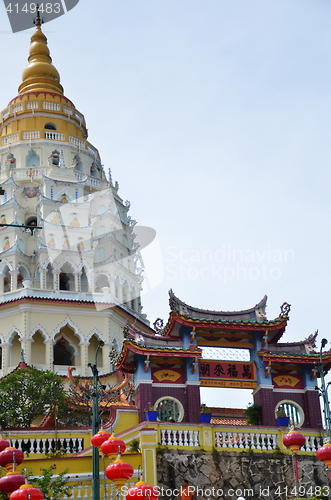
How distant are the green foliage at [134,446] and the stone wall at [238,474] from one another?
81 centimetres

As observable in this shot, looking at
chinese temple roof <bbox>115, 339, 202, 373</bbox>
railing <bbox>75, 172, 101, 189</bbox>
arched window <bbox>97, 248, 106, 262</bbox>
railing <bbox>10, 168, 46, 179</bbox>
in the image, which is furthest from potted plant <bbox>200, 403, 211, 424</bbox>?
railing <bbox>10, 168, 46, 179</bbox>

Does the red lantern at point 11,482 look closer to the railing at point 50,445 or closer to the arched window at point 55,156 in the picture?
the railing at point 50,445

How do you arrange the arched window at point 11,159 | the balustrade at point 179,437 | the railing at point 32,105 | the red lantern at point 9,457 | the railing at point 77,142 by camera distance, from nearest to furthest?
1. the red lantern at point 9,457
2. the balustrade at point 179,437
3. the arched window at point 11,159
4. the railing at point 77,142
5. the railing at point 32,105

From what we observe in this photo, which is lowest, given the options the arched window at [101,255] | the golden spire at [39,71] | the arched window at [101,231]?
the arched window at [101,255]

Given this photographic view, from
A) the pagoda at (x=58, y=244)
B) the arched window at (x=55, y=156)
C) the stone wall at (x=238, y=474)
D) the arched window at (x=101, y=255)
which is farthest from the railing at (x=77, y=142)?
the stone wall at (x=238, y=474)

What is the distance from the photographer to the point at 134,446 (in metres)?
28.0

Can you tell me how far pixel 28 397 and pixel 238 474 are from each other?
11.8 meters

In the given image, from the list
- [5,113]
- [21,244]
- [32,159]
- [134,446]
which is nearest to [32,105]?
[5,113]

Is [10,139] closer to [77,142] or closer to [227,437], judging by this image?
[77,142]

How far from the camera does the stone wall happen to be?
2762cm

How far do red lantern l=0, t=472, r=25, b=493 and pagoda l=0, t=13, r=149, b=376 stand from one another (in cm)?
2611

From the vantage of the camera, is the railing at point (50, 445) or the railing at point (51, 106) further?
the railing at point (51, 106)

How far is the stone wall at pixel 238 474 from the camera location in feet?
90.6

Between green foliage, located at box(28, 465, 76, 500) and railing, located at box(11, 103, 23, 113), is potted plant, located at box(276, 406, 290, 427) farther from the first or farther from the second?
railing, located at box(11, 103, 23, 113)
